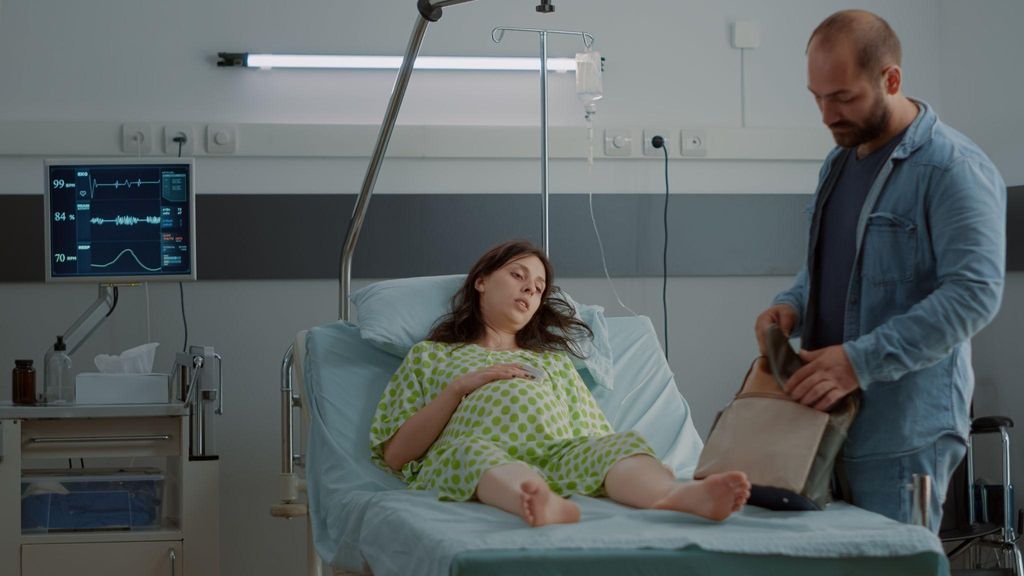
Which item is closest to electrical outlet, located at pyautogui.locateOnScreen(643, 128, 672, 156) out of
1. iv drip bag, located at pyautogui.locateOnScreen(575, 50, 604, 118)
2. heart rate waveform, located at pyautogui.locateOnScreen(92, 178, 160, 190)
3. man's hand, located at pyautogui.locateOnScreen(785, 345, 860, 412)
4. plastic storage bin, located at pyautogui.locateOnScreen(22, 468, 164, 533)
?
iv drip bag, located at pyautogui.locateOnScreen(575, 50, 604, 118)

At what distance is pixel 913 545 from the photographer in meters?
1.70

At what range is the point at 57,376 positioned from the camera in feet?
9.91

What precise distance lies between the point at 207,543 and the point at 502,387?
0.91 metres

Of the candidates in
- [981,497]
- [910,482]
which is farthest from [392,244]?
[910,482]

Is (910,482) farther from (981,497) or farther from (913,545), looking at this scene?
(981,497)

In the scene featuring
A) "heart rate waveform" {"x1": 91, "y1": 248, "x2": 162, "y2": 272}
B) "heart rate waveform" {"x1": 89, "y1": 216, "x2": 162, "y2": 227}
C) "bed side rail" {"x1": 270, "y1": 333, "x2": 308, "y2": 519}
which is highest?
"heart rate waveform" {"x1": 89, "y1": 216, "x2": 162, "y2": 227}

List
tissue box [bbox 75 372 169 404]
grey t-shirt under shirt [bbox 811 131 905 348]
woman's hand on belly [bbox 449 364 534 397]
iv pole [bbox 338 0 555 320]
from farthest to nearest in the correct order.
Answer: tissue box [bbox 75 372 169 404], iv pole [bbox 338 0 555 320], woman's hand on belly [bbox 449 364 534 397], grey t-shirt under shirt [bbox 811 131 905 348]

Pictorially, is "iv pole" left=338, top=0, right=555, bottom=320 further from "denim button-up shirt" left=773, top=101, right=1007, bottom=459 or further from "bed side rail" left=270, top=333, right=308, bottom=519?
"denim button-up shirt" left=773, top=101, right=1007, bottom=459

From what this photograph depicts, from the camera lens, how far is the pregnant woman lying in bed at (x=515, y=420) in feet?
6.53

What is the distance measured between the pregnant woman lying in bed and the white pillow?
41mm

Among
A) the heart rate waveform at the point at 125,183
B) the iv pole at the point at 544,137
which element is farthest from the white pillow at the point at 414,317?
the heart rate waveform at the point at 125,183

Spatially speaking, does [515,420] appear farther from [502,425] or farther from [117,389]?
[117,389]

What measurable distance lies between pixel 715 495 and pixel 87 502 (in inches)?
68.6

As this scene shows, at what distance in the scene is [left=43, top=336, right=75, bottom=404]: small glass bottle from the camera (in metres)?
3.01
